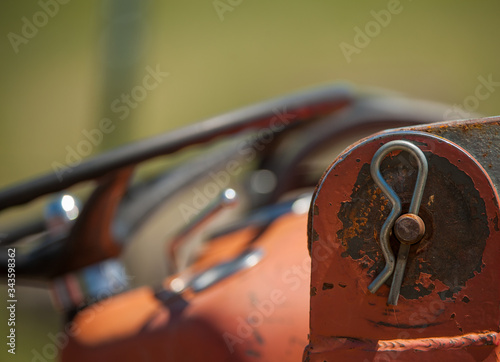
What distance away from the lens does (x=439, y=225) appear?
21.6 inches

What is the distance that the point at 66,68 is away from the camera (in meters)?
6.77

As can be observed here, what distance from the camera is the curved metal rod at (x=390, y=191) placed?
538mm

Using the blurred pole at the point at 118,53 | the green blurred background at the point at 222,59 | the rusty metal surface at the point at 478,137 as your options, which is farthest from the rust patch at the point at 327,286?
the green blurred background at the point at 222,59

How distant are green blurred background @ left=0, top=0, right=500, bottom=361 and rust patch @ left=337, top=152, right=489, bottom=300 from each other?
4901 mm

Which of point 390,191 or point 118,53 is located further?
point 118,53

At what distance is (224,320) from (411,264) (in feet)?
1.18

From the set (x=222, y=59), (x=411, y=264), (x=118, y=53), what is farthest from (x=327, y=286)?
(x=222, y=59)

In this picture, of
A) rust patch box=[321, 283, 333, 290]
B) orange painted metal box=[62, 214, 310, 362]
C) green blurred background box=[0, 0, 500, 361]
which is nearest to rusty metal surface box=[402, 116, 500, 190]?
rust patch box=[321, 283, 333, 290]

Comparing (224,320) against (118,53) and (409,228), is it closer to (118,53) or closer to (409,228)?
(409,228)

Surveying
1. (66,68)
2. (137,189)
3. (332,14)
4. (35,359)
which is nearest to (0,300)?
(35,359)

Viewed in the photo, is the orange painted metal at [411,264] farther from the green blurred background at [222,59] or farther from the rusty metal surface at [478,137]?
the green blurred background at [222,59]

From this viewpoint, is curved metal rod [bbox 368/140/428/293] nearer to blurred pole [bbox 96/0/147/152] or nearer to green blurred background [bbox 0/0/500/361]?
blurred pole [bbox 96/0/147/152]

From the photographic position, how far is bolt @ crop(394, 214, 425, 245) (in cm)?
54

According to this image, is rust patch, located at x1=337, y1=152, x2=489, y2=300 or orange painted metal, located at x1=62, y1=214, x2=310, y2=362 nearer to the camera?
rust patch, located at x1=337, y1=152, x2=489, y2=300
